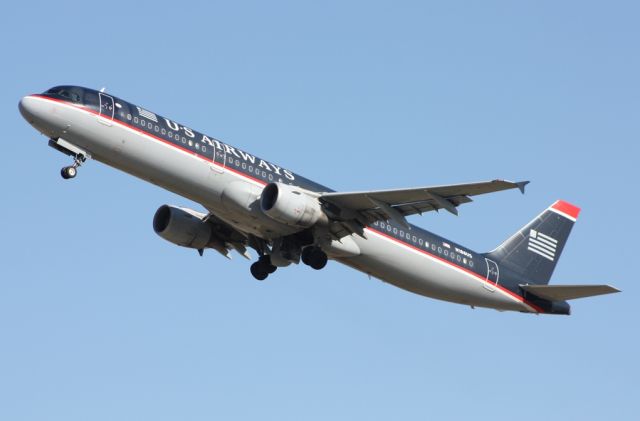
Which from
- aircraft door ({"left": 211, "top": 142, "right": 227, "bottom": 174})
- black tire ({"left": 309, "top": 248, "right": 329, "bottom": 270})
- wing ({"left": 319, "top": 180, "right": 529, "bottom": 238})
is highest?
aircraft door ({"left": 211, "top": 142, "right": 227, "bottom": 174})

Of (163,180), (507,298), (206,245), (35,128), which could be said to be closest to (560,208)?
(507,298)

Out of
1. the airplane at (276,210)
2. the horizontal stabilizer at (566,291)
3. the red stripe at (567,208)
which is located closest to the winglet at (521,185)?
the airplane at (276,210)

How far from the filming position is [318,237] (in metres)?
40.9

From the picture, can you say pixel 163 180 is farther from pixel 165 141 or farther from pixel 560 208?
pixel 560 208

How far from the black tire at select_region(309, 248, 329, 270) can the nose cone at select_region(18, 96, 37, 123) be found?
1152cm

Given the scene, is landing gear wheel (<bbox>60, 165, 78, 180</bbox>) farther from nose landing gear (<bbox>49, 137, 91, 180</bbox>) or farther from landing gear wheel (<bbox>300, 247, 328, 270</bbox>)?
landing gear wheel (<bbox>300, 247, 328, 270</bbox>)

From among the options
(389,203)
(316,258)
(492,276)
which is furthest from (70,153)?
(492,276)

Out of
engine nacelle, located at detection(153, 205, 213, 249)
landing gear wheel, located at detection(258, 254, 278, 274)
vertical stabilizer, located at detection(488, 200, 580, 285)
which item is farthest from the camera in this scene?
vertical stabilizer, located at detection(488, 200, 580, 285)

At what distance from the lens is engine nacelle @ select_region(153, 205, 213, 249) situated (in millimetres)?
44500

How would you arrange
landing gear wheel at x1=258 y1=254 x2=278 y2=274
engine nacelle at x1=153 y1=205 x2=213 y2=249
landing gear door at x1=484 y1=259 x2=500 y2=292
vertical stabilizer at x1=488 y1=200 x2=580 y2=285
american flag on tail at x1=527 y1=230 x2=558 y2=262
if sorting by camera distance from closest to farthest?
engine nacelle at x1=153 y1=205 x2=213 y2=249 < landing gear wheel at x1=258 y1=254 x2=278 y2=274 < landing gear door at x1=484 y1=259 x2=500 y2=292 < vertical stabilizer at x1=488 y1=200 x2=580 y2=285 < american flag on tail at x1=527 y1=230 x2=558 y2=262

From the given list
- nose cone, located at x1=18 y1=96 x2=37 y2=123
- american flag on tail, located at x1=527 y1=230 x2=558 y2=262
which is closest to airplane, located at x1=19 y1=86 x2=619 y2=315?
nose cone, located at x1=18 y1=96 x2=37 y2=123

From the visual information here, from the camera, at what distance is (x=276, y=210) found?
127ft

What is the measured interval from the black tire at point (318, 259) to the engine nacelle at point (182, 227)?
A: 5932 millimetres

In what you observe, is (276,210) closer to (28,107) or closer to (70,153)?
(70,153)
